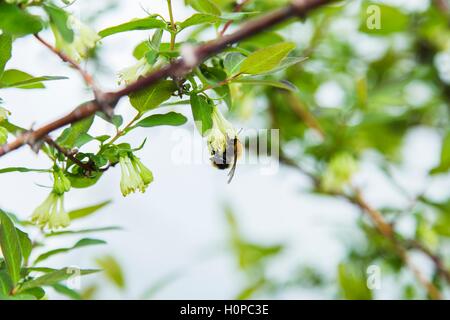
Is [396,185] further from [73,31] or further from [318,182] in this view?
[73,31]

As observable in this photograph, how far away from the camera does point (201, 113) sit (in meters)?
0.69

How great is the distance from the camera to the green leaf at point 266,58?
645 millimetres

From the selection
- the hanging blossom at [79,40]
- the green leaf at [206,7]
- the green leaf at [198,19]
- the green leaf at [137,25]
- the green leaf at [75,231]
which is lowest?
the green leaf at [75,231]

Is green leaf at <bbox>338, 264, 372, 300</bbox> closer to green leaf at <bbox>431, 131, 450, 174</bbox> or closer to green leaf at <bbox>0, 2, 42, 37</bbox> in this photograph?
green leaf at <bbox>431, 131, 450, 174</bbox>

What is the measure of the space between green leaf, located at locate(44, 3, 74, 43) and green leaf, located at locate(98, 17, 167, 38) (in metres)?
0.08

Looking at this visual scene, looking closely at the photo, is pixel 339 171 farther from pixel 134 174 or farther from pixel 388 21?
pixel 134 174

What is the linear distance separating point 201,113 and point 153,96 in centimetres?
5

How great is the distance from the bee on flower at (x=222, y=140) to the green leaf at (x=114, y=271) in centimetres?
84

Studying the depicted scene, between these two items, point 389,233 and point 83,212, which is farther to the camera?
point 389,233

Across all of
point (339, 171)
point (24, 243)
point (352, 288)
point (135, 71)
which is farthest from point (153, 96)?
point (339, 171)

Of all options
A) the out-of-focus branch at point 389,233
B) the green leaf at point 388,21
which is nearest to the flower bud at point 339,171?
the out-of-focus branch at point 389,233

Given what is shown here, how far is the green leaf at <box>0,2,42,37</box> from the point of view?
22.4 inches

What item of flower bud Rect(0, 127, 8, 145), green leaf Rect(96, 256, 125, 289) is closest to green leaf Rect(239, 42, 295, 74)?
flower bud Rect(0, 127, 8, 145)

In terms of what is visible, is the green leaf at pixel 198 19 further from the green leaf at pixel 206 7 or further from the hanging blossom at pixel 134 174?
the hanging blossom at pixel 134 174
